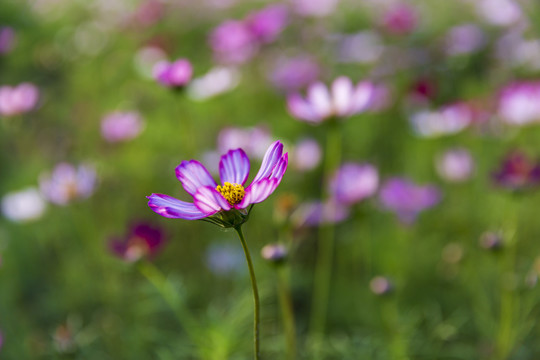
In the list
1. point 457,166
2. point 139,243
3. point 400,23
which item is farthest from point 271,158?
point 400,23

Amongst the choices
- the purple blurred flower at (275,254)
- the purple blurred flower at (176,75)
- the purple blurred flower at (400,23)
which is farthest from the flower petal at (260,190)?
the purple blurred flower at (400,23)

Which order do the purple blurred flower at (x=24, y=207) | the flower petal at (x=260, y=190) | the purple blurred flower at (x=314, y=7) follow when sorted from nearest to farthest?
1. the flower petal at (x=260, y=190)
2. the purple blurred flower at (x=24, y=207)
3. the purple blurred flower at (x=314, y=7)

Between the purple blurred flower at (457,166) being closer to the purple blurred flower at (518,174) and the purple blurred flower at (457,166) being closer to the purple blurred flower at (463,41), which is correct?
the purple blurred flower at (518,174)

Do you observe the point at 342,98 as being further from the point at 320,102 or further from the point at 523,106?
the point at 523,106

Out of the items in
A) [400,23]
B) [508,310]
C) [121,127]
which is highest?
[400,23]

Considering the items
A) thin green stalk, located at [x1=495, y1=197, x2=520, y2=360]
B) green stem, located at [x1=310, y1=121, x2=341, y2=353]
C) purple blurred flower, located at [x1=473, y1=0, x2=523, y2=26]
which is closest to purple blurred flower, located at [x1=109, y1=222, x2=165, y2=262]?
green stem, located at [x1=310, y1=121, x2=341, y2=353]

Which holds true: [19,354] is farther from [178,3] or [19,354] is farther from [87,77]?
[178,3]

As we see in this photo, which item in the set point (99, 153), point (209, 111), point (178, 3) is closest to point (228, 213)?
point (99, 153)
